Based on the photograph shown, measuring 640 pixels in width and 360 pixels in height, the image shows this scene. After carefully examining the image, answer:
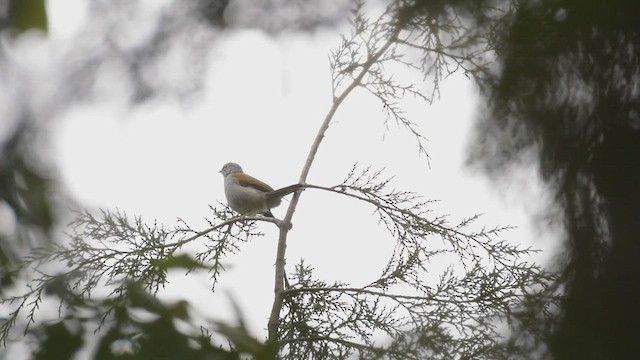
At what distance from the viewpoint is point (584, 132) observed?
1.36 meters

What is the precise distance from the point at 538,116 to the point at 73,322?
0.86 meters

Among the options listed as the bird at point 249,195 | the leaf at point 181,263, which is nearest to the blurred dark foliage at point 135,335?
the leaf at point 181,263

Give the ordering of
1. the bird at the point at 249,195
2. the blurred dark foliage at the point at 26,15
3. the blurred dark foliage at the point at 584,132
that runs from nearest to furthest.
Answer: the blurred dark foliage at the point at 26,15 < the blurred dark foliage at the point at 584,132 < the bird at the point at 249,195

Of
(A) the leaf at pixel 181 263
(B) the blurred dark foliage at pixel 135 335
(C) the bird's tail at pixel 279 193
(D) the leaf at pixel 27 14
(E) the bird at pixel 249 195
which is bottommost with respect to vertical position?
(B) the blurred dark foliage at pixel 135 335

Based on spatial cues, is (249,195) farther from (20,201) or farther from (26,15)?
(26,15)

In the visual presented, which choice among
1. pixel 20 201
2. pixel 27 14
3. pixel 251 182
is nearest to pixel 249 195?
pixel 251 182

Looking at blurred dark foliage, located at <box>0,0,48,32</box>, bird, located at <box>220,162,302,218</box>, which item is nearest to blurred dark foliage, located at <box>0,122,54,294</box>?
blurred dark foliage, located at <box>0,0,48,32</box>

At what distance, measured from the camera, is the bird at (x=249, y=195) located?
5156 millimetres

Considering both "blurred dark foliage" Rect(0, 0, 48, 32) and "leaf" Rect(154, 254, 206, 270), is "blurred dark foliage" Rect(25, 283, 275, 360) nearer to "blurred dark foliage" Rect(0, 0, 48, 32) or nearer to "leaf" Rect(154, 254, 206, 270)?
→ "leaf" Rect(154, 254, 206, 270)

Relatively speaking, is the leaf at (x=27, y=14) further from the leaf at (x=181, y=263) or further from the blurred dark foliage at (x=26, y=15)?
the leaf at (x=181, y=263)

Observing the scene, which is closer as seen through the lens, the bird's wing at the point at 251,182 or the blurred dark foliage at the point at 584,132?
the blurred dark foliage at the point at 584,132

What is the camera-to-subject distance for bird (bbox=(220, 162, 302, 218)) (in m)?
5.16

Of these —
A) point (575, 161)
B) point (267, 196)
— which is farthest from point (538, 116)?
point (267, 196)

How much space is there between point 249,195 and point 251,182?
18cm
